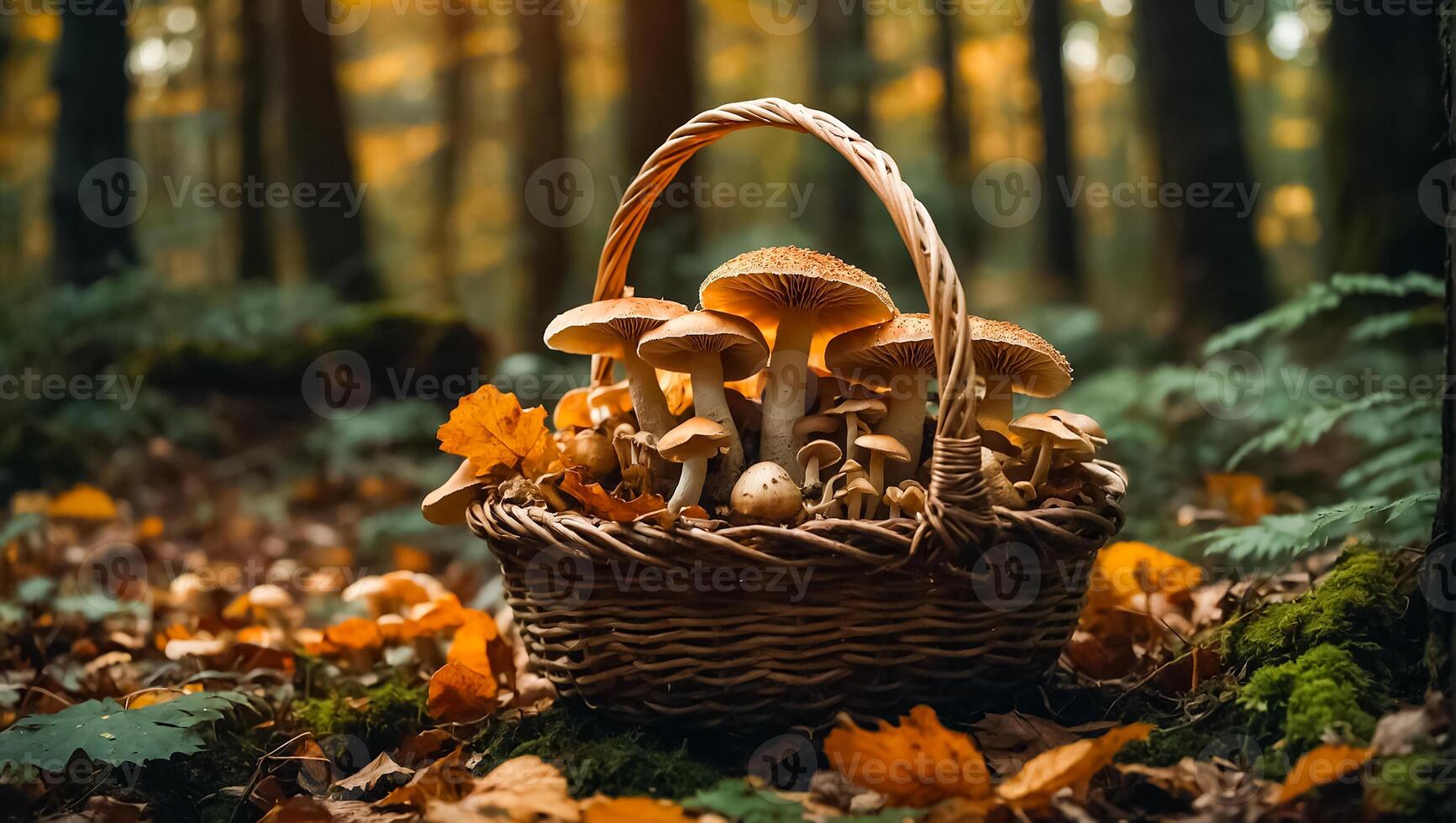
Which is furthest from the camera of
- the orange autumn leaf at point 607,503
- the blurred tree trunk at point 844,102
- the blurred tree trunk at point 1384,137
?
the blurred tree trunk at point 844,102

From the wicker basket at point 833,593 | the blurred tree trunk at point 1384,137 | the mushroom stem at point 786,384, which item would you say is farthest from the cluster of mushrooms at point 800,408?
the blurred tree trunk at point 1384,137

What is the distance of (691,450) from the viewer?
193cm

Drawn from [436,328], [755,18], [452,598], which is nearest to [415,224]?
[755,18]

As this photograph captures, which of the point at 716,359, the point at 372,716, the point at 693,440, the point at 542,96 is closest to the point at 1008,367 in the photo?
the point at 716,359

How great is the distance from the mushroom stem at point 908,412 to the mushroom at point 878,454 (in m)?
0.12

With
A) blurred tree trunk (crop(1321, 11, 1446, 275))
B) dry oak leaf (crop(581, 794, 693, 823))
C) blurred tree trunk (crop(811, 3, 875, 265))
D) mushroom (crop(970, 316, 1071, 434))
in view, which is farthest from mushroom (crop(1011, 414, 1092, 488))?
blurred tree trunk (crop(811, 3, 875, 265))

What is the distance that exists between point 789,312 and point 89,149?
746 centimetres

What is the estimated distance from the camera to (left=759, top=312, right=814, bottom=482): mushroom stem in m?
2.14

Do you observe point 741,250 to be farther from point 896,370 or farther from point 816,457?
point 816,457

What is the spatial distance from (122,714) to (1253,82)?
2350 centimetres

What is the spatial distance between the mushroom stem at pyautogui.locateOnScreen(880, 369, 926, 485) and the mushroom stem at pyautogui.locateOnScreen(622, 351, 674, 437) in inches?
22.0

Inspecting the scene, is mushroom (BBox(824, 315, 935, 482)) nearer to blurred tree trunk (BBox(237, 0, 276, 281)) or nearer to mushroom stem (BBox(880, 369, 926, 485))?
mushroom stem (BBox(880, 369, 926, 485))

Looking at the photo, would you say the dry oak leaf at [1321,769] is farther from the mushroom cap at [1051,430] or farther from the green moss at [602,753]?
the green moss at [602,753]

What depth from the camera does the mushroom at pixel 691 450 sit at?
1.89 m
